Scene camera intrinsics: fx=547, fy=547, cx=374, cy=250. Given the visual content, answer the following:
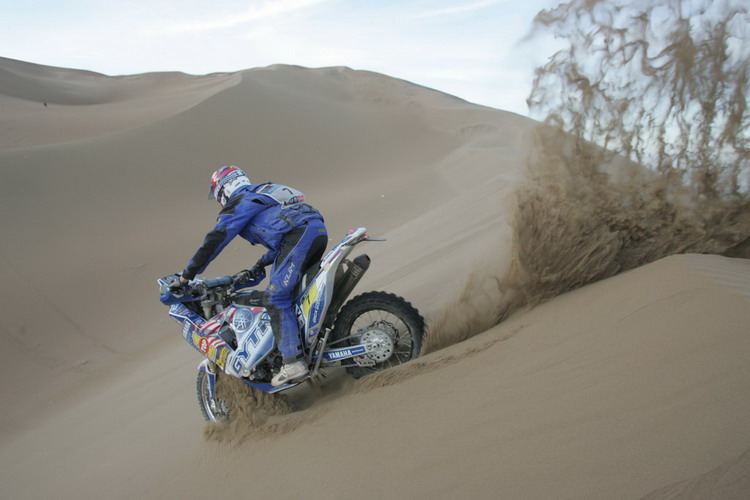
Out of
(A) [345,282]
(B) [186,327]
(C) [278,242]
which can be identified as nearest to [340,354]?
(A) [345,282]

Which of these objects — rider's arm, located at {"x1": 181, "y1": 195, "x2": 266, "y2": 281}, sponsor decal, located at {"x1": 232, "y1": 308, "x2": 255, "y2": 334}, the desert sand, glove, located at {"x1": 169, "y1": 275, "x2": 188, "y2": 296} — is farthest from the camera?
sponsor decal, located at {"x1": 232, "y1": 308, "x2": 255, "y2": 334}

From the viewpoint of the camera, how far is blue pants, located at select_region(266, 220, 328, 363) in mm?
3801

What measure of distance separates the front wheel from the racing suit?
0.36m

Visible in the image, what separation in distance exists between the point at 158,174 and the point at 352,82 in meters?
18.7

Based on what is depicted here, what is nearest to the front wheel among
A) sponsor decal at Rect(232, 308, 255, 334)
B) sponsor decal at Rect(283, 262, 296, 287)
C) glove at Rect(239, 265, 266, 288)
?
sponsor decal at Rect(283, 262, 296, 287)

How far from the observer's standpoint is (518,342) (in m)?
3.39

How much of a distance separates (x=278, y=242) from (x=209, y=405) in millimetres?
1590

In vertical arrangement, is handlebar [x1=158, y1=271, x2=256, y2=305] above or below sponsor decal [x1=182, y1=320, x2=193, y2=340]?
above

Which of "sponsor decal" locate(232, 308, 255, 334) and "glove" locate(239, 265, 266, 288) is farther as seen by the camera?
"glove" locate(239, 265, 266, 288)

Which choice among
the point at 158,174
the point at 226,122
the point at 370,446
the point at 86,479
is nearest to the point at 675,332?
the point at 370,446

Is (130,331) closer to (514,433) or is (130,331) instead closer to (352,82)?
(514,433)

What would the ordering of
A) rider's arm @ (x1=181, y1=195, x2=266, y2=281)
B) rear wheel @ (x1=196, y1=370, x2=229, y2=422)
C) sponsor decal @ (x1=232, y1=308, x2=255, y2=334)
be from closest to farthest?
rider's arm @ (x1=181, y1=195, x2=266, y2=281)
sponsor decal @ (x1=232, y1=308, x2=255, y2=334)
rear wheel @ (x1=196, y1=370, x2=229, y2=422)

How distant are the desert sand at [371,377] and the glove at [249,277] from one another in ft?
3.18

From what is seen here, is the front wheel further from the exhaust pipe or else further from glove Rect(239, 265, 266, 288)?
glove Rect(239, 265, 266, 288)
